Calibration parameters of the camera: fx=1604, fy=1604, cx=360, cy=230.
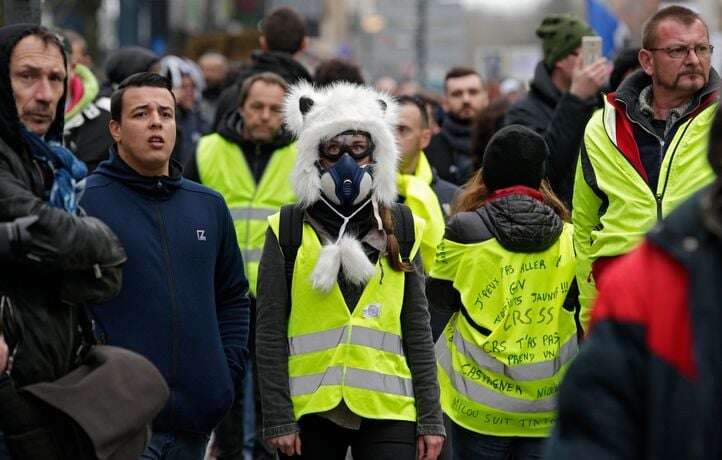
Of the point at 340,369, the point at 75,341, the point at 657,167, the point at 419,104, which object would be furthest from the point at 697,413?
the point at 419,104

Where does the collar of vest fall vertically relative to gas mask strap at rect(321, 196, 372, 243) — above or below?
above

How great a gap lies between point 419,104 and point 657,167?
3.10 m

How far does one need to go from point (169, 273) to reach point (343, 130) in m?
0.95

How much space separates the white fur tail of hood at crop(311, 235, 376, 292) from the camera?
19.7 feet

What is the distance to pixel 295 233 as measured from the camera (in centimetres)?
616

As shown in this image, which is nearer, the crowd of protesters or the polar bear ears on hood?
the crowd of protesters

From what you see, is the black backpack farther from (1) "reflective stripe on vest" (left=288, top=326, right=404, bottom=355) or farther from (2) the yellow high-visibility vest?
(2) the yellow high-visibility vest

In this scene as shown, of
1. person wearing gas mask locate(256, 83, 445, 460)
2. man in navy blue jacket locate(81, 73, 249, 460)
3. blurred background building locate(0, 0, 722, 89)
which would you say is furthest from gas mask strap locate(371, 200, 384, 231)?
blurred background building locate(0, 0, 722, 89)

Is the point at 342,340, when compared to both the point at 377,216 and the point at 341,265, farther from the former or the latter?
the point at 377,216

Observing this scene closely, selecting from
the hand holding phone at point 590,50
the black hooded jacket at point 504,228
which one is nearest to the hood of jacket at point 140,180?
the black hooded jacket at point 504,228

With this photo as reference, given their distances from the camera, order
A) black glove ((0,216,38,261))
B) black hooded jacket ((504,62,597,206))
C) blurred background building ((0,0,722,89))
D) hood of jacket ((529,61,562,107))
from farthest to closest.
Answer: blurred background building ((0,0,722,89)) → hood of jacket ((529,61,562,107)) → black hooded jacket ((504,62,597,206)) → black glove ((0,216,38,261))

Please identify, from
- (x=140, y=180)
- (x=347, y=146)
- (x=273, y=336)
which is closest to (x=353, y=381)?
(x=273, y=336)

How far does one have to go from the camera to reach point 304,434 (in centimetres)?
609

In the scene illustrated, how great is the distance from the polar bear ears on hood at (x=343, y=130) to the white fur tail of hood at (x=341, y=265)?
0.26 meters
